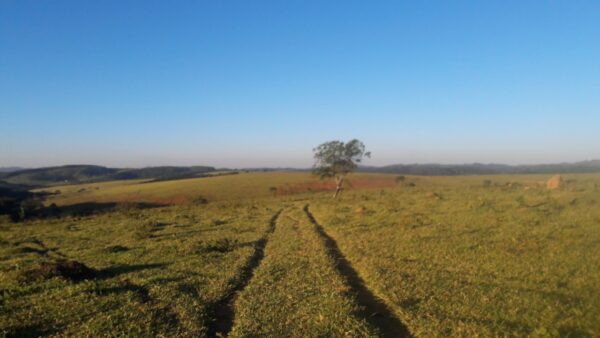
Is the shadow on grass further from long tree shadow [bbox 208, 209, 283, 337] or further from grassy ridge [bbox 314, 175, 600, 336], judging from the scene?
grassy ridge [bbox 314, 175, 600, 336]

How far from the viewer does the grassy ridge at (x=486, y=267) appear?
10.7 metres

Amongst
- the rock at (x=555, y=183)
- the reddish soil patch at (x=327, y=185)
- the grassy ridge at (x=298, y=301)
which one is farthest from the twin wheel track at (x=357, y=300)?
the reddish soil patch at (x=327, y=185)

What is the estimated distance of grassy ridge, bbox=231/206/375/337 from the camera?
1046 centimetres

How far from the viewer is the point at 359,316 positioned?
11289mm

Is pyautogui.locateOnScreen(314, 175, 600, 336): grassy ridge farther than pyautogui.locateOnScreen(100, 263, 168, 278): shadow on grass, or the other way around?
pyautogui.locateOnScreen(100, 263, 168, 278): shadow on grass

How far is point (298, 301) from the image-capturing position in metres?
12.8

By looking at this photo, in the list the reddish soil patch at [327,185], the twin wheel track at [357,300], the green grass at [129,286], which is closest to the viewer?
the twin wheel track at [357,300]

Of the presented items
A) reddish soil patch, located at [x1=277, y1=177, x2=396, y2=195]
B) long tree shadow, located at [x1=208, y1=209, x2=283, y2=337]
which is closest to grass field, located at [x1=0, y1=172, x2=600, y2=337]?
long tree shadow, located at [x1=208, y1=209, x2=283, y2=337]

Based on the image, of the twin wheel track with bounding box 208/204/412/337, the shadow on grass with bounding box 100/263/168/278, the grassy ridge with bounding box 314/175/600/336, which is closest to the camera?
the twin wheel track with bounding box 208/204/412/337

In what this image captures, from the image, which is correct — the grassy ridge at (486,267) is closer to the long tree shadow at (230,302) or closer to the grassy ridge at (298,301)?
the grassy ridge at (298,301)

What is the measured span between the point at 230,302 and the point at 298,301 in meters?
2.25

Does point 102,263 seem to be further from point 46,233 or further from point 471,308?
point 46,233

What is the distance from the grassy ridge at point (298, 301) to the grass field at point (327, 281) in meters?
0.06

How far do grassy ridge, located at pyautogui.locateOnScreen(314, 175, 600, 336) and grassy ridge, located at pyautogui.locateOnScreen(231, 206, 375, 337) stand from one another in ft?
4.79
